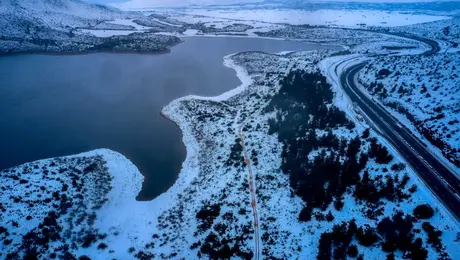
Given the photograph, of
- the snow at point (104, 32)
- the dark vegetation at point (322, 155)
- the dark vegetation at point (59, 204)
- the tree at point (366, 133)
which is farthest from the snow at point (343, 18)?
the dark vegetation at point (59, 204)

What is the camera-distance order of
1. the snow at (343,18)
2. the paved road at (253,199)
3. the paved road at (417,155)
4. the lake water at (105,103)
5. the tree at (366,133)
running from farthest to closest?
the snow at (343,18)
the lake water at (105,103)
the tree at (366,133)
the paved road at (253,199)
the paved road at (417,155)

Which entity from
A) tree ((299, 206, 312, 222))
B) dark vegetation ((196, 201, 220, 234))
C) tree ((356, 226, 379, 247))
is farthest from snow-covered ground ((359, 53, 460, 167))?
dark vegetation ((196, 201, 220, 234))

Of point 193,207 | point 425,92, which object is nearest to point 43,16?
point 193,207

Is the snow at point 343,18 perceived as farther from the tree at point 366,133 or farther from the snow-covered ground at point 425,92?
the tree at point 366,133

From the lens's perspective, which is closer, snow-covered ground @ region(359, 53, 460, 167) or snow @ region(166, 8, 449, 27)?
snow-covered ground @ region(359, 53, 460, 167)

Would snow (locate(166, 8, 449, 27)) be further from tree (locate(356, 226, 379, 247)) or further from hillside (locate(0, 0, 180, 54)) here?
tree (locate(356, 226, 379, 247))
